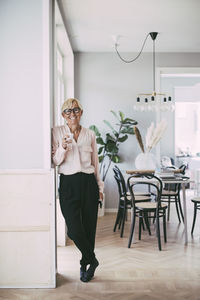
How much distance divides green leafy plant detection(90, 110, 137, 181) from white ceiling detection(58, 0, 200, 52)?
3.83 feet

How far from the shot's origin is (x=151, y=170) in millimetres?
4641

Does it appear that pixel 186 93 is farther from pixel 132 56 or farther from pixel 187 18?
pixel 187 18

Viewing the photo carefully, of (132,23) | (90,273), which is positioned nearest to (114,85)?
(132,23)

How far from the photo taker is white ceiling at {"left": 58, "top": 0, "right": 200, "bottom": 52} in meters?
3.90

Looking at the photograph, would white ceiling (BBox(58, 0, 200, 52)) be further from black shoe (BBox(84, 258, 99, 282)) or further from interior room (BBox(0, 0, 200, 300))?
black shoe (BBox(84, 258, 99, 282))

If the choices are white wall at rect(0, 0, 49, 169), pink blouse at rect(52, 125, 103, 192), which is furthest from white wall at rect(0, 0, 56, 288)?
pink blouse at rect(52, 125, 103, 192)

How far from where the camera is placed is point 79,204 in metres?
3.06

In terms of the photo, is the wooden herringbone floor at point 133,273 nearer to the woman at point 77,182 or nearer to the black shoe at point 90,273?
the black shoe at point 90,273

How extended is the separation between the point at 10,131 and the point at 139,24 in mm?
2400

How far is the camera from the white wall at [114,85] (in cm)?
619

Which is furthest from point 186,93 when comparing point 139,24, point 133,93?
point 139,24

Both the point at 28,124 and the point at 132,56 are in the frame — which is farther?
the point at 132,56

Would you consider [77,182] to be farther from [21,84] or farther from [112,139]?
[112,139]

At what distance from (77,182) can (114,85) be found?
11.4ft
